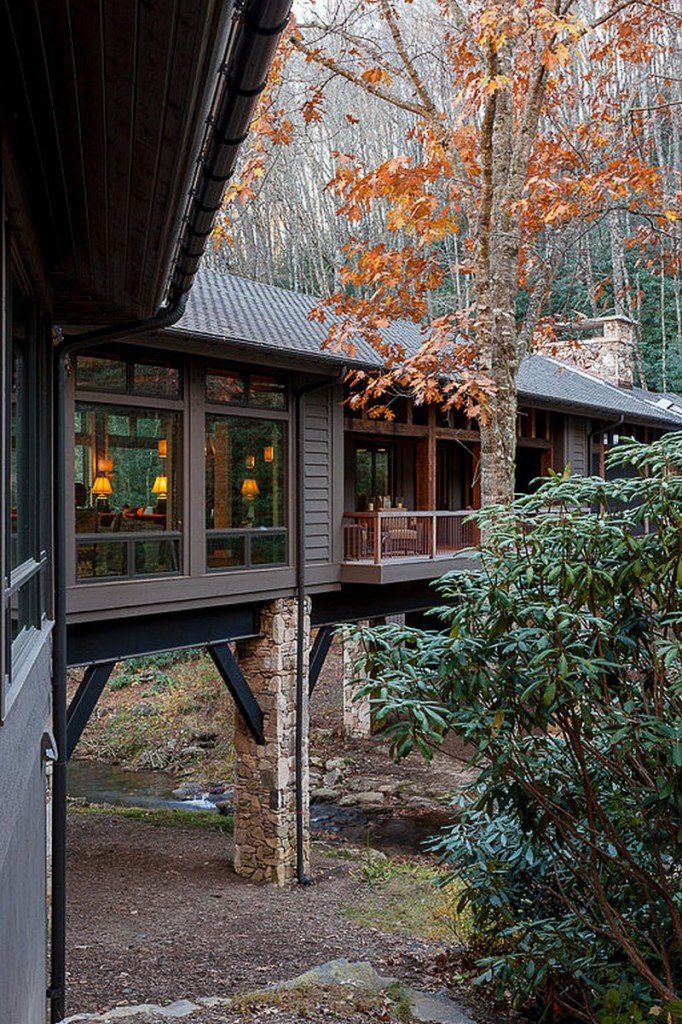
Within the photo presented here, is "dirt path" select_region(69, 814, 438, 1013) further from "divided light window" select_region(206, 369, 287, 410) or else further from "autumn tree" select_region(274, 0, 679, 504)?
"divided light window" select_region(206, 369, 287, 410)

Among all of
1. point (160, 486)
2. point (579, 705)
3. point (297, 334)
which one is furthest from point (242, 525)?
point (579, 705)

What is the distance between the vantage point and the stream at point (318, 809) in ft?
41.1

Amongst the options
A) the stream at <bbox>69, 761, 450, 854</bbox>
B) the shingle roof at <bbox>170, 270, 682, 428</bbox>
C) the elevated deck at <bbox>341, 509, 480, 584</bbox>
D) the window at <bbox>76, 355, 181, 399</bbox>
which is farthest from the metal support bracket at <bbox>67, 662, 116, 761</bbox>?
the stream at <bbox>69, 761, 450, 854</bbox>

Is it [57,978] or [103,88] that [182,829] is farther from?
[103,88]

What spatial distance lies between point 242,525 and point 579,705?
17.3 ft

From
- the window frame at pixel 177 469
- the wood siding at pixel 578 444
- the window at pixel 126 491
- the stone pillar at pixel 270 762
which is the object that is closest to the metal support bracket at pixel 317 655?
the stone pillar at pixel 270 762

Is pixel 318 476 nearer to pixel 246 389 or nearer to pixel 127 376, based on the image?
pixel 246 389

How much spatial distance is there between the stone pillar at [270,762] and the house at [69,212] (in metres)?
4.68

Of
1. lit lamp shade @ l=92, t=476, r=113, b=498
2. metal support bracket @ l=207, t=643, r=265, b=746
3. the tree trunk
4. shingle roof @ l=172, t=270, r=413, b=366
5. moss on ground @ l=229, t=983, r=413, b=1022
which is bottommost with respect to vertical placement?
moss on ground @ l=229, t=983, r=413, b=1022

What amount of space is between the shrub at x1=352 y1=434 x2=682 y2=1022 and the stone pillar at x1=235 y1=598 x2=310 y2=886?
450cm

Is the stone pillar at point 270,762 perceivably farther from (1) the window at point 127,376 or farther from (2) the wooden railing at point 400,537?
(1) the window at point 127,376

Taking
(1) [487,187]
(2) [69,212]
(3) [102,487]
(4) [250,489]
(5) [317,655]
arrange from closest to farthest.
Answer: (2) [69,212] < (3) [102,487] < (1) [487,187] < (4) [250,489] < (5) [317,655]

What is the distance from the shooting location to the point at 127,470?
8.41 m

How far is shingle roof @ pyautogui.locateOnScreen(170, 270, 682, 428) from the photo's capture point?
30.5 feet
